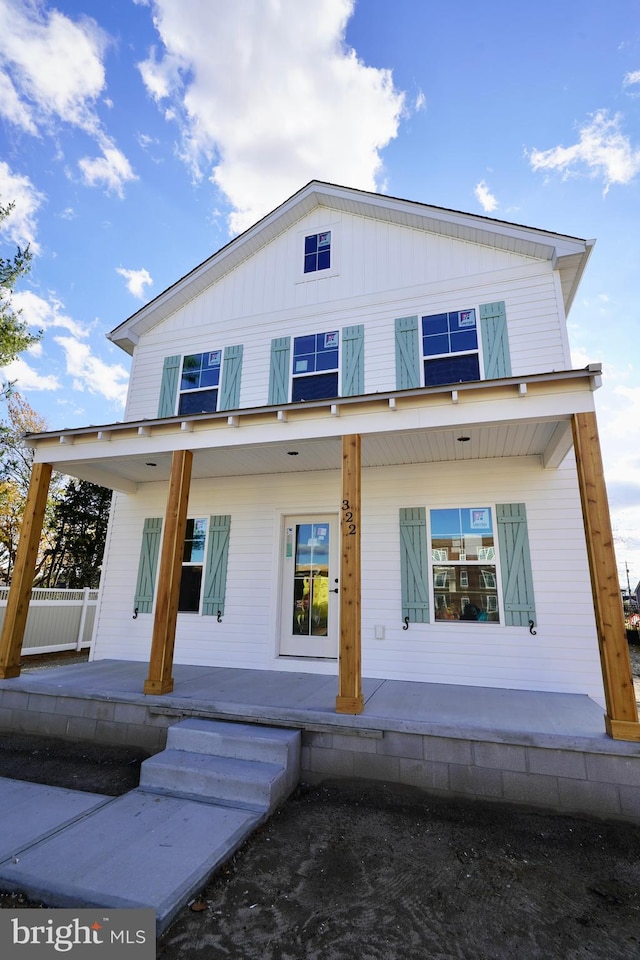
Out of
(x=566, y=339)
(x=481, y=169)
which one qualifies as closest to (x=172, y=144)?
(x=481, y=169)

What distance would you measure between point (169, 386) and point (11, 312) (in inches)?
197

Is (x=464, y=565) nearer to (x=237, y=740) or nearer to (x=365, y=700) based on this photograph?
(x=365, y=700)

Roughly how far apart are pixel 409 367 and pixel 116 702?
5430 mm

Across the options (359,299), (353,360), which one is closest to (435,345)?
(353,360)

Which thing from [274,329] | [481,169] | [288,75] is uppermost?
[288,75]

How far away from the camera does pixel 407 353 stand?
6.36 metres

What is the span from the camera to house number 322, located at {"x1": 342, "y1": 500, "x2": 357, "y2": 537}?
4270mm

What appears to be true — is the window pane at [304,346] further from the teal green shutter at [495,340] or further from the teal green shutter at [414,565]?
the teal green shutter at [414,565]

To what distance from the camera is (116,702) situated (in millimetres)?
4457

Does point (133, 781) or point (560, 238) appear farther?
point (560, 238)

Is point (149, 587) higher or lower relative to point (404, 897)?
higher

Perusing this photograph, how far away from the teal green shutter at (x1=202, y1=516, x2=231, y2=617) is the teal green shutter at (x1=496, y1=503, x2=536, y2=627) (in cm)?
387

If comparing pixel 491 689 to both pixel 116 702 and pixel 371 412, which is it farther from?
pixel 116 702

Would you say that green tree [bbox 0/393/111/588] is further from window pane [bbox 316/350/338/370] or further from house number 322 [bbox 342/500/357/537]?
house number 322 [bbox 342/500/357/537]
